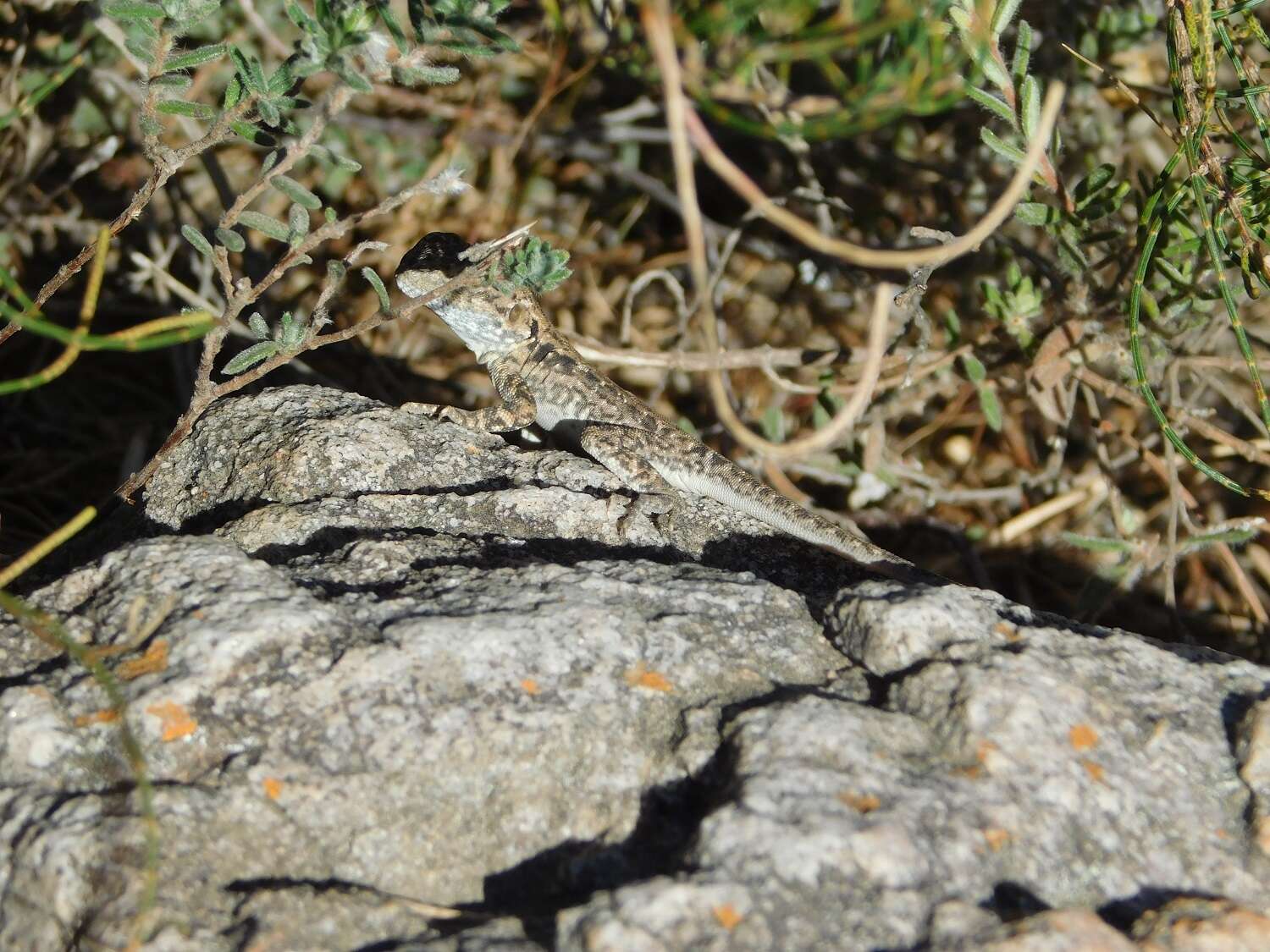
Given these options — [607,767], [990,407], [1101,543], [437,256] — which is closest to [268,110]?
[437,256]

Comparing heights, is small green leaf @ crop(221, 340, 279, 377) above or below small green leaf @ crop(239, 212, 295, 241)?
below

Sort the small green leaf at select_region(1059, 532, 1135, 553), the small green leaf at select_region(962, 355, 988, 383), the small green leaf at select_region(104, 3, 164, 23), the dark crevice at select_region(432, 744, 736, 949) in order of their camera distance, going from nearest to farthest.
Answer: the dark crevice at select_region(432, 744, 736, 949)
the small green leaf at select_region(104, 3, 164, 23)
the small green leaf at select_region(1059, 532, 1135, 553)
the small green leaf at select_region(962, 355, 988, 383)

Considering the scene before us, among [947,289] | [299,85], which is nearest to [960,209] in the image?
[947,289]

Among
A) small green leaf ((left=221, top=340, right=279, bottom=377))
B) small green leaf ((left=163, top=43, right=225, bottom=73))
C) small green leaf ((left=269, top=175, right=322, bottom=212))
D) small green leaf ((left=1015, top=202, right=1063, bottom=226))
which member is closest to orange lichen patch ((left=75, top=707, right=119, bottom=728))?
small green leaf ((left=221, top=340, right=279, bottom=377))

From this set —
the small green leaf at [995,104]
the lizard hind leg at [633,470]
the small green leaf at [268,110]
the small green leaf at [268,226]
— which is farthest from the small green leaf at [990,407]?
the small green leaf at [268,110]

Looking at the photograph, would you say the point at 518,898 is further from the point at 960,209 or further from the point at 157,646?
the point at 960,209

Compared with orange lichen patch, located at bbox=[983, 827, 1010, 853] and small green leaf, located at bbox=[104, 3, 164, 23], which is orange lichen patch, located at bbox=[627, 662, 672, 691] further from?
small green leaf, located at bbox=[104, 3, 164, 23]

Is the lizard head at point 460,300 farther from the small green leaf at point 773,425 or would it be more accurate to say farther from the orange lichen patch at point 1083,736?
the orange lichen patch at point 1083,736
